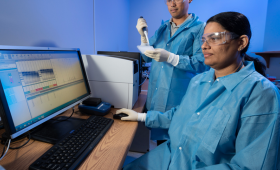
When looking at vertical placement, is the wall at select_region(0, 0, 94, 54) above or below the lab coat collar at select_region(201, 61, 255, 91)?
above

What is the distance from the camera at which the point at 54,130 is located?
2.49ft

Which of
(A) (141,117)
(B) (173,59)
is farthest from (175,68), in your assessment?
(A) (141,117)

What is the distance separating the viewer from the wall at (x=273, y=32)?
2.73 metres

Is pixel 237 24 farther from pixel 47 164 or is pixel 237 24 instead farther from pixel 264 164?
pixel 47 164

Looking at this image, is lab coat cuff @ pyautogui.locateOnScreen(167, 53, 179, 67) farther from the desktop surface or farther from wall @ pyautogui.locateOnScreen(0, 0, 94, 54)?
wall @ pyautogui.locateOnScreen(0, 0, 94, 54)

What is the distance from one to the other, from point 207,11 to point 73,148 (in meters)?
3.41

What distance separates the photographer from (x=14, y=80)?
58 cm

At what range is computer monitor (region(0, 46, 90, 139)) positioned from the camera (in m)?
0.55

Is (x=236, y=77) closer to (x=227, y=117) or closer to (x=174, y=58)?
(x=227, y=117)

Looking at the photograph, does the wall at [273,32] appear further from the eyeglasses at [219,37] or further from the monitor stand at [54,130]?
the monitor stand at [54,130]

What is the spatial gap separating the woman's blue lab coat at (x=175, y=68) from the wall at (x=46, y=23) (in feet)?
2.36

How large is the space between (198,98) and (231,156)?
0.32 meters

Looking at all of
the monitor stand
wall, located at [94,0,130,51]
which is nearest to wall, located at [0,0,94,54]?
wall, located at [94,0,130,51]

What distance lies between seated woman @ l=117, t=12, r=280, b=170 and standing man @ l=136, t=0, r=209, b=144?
0.41m
